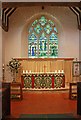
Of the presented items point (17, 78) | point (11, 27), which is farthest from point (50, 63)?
point (11, 27)

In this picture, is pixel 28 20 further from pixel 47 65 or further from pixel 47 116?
pixel 47 116

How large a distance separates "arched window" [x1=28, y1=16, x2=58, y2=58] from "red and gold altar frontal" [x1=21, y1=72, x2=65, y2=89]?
1.68m

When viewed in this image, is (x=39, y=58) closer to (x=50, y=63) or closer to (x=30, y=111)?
(x=50, y=63)

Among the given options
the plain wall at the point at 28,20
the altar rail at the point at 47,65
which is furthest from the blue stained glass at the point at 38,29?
the altar rail at the point at 47,65

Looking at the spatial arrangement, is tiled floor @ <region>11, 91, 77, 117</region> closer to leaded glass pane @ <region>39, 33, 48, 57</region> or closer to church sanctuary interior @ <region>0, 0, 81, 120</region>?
church sanctuary interior @ <region>0, 0, 81, 120</region>

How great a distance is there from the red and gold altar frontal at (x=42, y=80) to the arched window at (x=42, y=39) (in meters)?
1.68

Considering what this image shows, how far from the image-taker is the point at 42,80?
934 centimetres

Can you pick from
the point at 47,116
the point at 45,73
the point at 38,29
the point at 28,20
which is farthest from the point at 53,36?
the point at 47,116

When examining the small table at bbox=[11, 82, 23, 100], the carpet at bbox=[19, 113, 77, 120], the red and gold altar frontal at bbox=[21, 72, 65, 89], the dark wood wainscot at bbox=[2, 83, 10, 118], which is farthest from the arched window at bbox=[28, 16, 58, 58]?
the dark wood wainscot at bbox=[2, 83, 10, 118]

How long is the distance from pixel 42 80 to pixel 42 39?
2449 millimetres

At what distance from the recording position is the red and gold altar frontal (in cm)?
929

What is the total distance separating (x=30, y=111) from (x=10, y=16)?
5961 mm

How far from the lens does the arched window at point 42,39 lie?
10844 mm

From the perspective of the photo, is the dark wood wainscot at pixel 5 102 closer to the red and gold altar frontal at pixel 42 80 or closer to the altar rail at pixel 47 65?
the red and gold altar frontal at pixel 42 80
